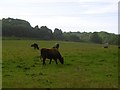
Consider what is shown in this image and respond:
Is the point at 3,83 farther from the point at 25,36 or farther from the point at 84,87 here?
the point at 25,36

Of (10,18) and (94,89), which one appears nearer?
(94,89)

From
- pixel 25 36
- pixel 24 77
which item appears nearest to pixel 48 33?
pixel 25 36

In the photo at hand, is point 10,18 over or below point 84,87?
over

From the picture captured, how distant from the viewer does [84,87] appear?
13914 millimetres

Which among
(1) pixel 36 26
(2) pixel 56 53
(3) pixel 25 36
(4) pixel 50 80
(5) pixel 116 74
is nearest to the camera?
(4) pixel 50 80

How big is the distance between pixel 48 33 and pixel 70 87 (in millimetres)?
112567

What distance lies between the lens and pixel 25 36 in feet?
394

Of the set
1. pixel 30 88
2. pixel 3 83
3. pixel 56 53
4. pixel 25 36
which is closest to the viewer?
pixel 30 88

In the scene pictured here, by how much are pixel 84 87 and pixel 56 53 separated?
11.8 metres

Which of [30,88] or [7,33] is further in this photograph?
[7,33]

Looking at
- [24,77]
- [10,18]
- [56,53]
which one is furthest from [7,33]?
[24,77]

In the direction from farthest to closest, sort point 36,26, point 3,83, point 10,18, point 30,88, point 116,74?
point 10,18, point 36,26, point 116,74, point 3,83, point 30,88

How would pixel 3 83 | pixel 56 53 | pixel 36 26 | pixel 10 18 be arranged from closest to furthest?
pixel 3 83 → pixel 56 53 → pixel 36 26 → pixel 10 18

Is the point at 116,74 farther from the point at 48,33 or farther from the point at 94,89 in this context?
the point at 48,33
